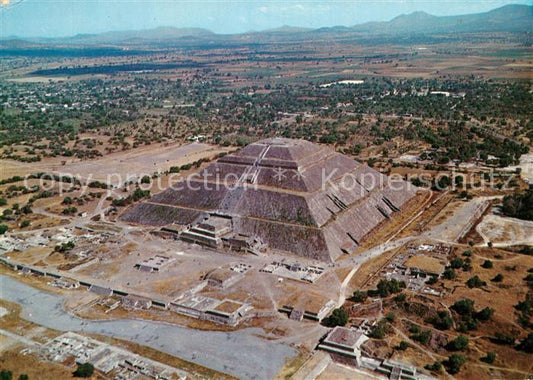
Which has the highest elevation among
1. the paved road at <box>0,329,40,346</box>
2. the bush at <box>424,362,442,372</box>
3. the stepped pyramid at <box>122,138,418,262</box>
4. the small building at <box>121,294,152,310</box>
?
the stepped pyramid at <box>122,138,418,262</box>

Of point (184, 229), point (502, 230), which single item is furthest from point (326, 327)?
point (502, 230)

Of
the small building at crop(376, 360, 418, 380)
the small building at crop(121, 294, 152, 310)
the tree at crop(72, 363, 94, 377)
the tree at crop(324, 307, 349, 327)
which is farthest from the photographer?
the small building at crop(121, 294, 152, 310)

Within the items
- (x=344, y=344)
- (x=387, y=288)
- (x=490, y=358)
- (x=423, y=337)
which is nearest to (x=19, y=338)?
(x=344, y=344)

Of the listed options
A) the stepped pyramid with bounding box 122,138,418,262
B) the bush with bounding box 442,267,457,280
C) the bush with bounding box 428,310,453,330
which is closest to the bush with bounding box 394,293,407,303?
the bush with bounding box 428,310,453,330

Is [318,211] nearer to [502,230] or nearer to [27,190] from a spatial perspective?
[502,230]

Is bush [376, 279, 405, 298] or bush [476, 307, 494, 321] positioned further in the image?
bush [376, 279, 405, 298]

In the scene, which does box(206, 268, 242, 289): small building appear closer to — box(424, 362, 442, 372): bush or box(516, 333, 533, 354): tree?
box(424, 362, 442, 372): bush

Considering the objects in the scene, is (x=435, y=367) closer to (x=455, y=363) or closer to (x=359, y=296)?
(x=455, y=363)
